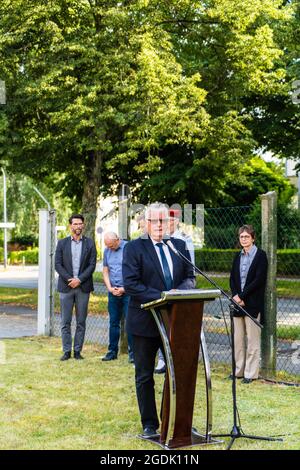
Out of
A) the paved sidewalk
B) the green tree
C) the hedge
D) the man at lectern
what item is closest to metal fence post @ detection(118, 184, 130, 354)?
the hedge

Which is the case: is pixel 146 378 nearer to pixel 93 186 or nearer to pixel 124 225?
pixel 124 225

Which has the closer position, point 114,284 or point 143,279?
point 143,279

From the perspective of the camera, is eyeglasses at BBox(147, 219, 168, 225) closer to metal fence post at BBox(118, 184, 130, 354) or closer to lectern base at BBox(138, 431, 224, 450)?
lectern base at BBox(138, 431, 224, 450)

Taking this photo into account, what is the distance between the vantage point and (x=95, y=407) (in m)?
7.88

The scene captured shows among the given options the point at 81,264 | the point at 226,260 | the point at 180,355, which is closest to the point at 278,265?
the point at 226,260

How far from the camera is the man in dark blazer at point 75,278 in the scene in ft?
36.3

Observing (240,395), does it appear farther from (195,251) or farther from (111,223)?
(111,223)

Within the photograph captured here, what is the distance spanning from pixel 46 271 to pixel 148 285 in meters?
7.10

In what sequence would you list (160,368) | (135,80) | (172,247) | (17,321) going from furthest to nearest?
(135,80)
(17,321)
(160,368)
(172,247)

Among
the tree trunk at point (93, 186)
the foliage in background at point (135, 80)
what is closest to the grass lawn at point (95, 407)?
the foliage in background at point (135, 80)

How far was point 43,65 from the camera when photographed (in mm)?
18359

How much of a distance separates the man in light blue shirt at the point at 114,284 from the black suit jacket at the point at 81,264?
29 centimetres
